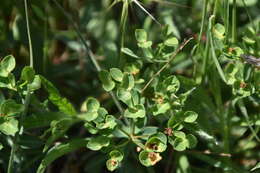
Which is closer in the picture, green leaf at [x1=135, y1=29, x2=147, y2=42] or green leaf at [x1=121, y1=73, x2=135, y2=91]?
green leaf at [x1=121, y1=73, x2=135, y2=91]

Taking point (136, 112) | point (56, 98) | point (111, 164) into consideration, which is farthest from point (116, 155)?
point (56, 98)

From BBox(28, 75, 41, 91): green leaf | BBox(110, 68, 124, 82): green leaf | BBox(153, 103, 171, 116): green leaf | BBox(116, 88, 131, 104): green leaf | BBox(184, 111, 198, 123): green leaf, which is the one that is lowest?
BBox(184, 111, 198, 123): green leaf

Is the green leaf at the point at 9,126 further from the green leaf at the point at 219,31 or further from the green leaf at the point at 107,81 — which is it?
the green leaf at the point at 219,31

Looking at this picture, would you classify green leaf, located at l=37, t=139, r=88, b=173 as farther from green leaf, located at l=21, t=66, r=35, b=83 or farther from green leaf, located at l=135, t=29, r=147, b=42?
green leaf, located at l=135, t=29, r=147, b=42

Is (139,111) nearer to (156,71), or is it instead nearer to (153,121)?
(156,71)

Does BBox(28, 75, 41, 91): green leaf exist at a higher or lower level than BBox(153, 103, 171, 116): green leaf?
higher

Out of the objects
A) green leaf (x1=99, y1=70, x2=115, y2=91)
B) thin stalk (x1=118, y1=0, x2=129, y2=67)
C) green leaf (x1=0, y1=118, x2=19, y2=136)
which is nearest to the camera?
green leaf (x1=0, y1=118, x2=19, y2=136)

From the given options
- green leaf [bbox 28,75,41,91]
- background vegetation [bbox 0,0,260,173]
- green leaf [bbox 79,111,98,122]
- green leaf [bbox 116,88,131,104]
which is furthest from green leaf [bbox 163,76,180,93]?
green leaf [bbox 28,75,41,91]
